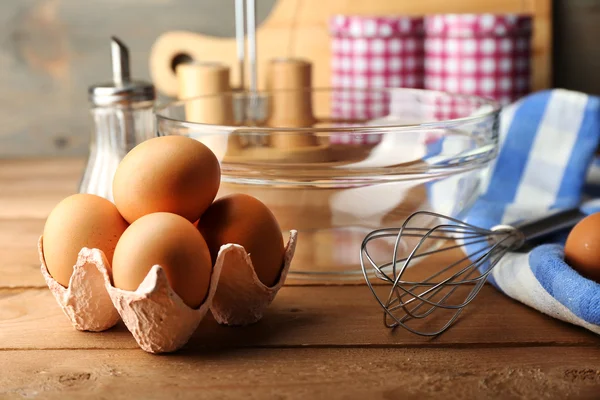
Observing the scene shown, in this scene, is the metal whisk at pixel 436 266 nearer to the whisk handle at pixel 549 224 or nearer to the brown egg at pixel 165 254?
the whisk handle at pixel 549 224

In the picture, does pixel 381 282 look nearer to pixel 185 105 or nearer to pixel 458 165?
pixel 458 165

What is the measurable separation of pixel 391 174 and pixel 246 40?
639 millimetres

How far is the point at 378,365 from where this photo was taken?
1.60ft

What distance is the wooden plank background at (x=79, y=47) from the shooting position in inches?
47.0

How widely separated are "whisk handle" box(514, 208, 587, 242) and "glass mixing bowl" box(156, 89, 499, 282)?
5 cm

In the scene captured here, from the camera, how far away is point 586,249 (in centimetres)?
58

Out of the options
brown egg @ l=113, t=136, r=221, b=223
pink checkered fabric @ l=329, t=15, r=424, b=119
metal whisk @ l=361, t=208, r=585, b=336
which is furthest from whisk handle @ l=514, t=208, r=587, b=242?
pink checkered fabric @ l=329, t=15, r=424, b=119

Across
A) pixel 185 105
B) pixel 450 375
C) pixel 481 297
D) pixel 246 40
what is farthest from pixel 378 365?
pixel 246 40

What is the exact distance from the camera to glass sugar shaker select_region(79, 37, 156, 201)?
721 millimetres

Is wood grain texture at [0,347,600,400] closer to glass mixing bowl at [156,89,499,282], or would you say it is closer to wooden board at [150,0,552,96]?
glass mixing bowl at [156,89,499,282]

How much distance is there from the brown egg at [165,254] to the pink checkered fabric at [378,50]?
2.18 ft

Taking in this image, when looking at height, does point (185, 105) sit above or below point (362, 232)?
above

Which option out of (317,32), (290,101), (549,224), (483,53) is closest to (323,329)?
(549,224)

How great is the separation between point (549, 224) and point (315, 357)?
0.29m
